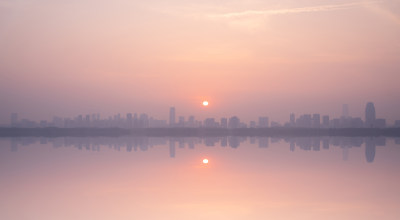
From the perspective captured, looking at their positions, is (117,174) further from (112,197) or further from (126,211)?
(126,211)

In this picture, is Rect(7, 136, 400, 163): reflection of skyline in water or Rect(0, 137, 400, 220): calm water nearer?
Rect(0, 137, 400, 220): calm water

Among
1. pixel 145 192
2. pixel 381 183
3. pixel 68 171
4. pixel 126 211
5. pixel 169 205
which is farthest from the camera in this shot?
pixel 68 171

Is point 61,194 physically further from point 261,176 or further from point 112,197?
point 261,176

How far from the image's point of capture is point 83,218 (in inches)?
358

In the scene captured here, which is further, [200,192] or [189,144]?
[189,144]

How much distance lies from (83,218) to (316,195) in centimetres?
506

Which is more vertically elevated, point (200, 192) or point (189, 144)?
point (189, 144)

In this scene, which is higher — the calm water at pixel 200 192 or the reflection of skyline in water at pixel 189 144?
the reflection of skyline in water at pixel 189 144

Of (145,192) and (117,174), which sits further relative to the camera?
(117,174)

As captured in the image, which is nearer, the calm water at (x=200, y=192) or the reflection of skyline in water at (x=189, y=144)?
the calm water at (x=200, y=192)

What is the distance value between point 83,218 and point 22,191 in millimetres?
3893

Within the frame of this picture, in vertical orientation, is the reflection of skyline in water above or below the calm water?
above

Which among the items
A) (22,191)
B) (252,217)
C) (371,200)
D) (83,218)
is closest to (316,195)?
(371,200)

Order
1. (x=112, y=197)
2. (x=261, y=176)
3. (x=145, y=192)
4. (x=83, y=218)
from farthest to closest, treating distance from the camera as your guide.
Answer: (x=261, y=176) < (x=145, y=192) < (x=112, y=197) < (x=83, y=218)
